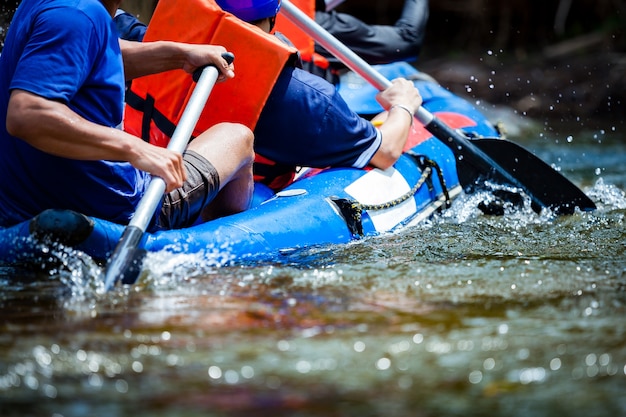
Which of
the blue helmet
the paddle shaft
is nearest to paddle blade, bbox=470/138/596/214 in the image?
the blue helmet

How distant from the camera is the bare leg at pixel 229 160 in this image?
349 cm

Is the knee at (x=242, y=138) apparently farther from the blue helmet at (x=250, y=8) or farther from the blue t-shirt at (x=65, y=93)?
the blue helmet at (x=250, y=8)

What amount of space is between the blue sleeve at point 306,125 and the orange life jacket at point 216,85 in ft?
0.33

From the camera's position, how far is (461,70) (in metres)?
9.72

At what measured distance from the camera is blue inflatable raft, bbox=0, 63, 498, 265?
116 inches

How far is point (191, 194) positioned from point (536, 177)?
2.13m

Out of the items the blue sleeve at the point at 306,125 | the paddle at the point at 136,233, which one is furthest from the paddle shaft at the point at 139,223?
the blue sleeve at the point at 306,125

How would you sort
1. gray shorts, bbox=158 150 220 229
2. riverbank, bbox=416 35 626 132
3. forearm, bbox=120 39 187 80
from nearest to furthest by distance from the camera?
gray shorts, bbox=158 150 220 229 → forearm, bbox=120 39 187 80 → riverbank, bbox=416 35 626 132

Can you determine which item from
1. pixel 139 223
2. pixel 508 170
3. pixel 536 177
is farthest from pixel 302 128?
pixel 536 177

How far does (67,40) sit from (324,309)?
1.06 meters

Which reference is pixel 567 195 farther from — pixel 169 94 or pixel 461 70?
pixel 461 70

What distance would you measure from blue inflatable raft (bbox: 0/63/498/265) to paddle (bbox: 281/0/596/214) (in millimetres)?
102

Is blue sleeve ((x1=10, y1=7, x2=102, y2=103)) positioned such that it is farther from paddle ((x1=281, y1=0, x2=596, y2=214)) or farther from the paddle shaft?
paddle ((x1=281, y1=0, x2=596, y2=214))

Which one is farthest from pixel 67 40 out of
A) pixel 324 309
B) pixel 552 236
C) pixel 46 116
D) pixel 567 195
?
pixel 567 195
